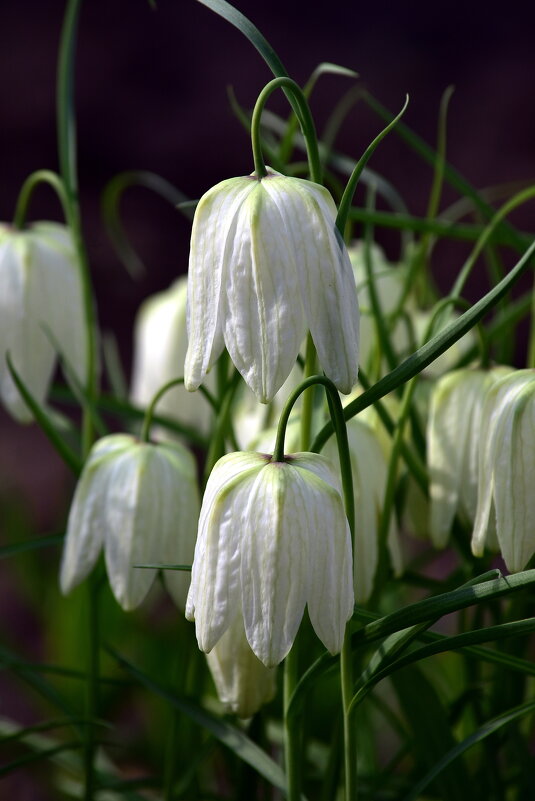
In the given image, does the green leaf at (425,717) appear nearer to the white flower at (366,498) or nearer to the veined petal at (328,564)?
the white flower at (366,498)

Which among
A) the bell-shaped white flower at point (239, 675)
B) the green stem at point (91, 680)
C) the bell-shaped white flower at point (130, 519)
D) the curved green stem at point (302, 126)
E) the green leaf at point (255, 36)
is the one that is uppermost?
the green leaf at point (255, 36)

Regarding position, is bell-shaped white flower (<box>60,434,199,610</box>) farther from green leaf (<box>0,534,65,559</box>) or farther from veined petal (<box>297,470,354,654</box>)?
veined petal (<box>297,470,354,654</box>)

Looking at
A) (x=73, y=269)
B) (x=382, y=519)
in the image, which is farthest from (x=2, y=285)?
(x=382, y=519)

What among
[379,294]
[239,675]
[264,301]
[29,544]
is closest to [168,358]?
[379,294]

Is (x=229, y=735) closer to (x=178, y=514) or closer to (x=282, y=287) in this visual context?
(x=178, y=514)

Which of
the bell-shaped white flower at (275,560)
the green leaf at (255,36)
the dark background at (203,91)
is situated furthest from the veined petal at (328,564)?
the dark background at (203,91)

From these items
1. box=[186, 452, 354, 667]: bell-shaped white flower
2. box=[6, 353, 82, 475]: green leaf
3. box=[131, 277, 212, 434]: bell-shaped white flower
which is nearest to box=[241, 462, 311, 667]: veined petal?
box=[186, 452, 354, 667]: bell-shaped white flower

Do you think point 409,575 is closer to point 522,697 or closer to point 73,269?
point 522,697
